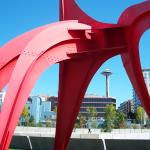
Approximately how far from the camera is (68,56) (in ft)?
50.9

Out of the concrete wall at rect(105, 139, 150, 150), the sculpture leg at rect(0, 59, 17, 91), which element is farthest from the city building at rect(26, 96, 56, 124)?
the sculpture leg at rect(0, 59, 17, 91)

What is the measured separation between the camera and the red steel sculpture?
12.2m

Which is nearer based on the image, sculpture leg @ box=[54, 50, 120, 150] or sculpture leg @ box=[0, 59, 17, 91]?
sculpture leg @ box=[0, 59, 17, 91]

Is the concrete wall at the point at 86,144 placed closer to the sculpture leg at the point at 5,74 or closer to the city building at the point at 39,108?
the sculpture leg at the point at 5,74

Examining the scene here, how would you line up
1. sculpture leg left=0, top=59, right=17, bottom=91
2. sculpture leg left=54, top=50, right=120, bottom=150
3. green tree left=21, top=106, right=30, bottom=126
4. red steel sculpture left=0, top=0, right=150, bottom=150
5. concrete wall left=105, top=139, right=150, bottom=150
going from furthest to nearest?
green tree left=21, top=106, right=30, bottom=126 → concrete wall left=105, top=139, right=150, bottom=150 → sculpture leg left=54, top=50, right=120, bottom=150 → sculpture leg left=0, top=59, right=17, bottom=91 → red steel sculpture left=0, top=0, right=150, bottom=150

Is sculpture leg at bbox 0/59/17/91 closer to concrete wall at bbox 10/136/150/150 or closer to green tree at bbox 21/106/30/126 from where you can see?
concrete wall at bbox 10/136/150/150

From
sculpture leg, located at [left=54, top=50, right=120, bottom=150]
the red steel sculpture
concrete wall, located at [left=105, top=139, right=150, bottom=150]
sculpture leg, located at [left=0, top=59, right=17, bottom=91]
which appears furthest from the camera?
concrete wall, located at [left=105, top=139, right=150, bottom=150]

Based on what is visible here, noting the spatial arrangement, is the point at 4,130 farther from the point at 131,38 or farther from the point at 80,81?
the point at 131,38

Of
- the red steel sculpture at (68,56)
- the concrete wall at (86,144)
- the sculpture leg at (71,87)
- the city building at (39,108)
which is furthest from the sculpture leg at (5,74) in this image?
the city building at (39,108)

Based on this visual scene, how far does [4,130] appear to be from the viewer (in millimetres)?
11172

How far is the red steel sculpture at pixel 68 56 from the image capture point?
1222cm

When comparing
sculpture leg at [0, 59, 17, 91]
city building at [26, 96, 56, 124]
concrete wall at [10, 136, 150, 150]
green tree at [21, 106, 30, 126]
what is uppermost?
city building at [26, 96, 56, 124]

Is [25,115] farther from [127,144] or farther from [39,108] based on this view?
[39,108]

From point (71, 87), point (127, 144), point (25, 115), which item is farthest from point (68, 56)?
point (25, 115)
